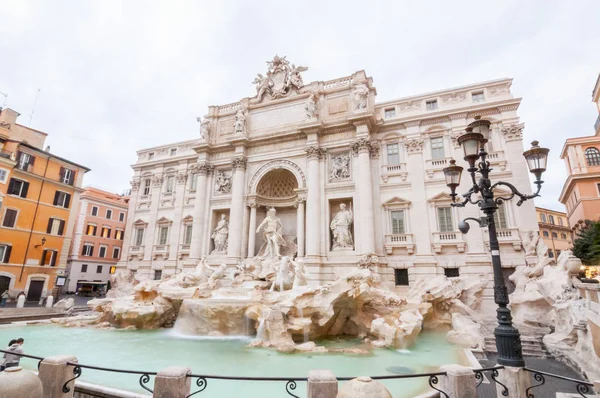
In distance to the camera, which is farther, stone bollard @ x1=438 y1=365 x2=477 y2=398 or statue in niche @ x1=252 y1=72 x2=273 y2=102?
statue in niche @ x1=252 y1=72 x2=273 y2=102

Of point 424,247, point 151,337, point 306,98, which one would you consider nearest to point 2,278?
point 151,337

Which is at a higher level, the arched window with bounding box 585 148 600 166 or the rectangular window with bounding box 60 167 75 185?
the arched window with bounding box 585 148 600 166

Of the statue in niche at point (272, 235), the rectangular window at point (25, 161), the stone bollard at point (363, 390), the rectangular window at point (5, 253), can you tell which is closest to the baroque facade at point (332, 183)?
the statue in niche at point (272, 235)

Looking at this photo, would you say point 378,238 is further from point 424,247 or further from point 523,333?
point 523,333

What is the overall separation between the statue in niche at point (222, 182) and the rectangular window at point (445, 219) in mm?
14226

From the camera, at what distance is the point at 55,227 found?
2327 cm

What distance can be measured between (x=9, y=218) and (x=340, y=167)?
74.0 feet

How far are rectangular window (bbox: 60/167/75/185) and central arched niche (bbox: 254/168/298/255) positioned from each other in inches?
619

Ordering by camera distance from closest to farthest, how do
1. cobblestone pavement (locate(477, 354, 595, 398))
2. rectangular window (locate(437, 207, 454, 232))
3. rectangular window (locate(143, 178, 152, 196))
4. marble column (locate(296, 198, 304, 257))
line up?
cobblestone pavement (locate(477, 354, 595, 398)) < rectangular window (locate(437, 207, 454, 232)) < marble column (locate(296, 198, 304, 257)) < rectangular window (locate(143, 178, 152, 196))

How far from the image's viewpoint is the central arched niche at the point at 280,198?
69.9 feet

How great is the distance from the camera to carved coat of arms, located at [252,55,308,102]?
22.2 meters

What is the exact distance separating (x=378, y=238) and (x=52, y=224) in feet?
78.5

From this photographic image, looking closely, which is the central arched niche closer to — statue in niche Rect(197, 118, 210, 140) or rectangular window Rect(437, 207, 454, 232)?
statue in niche Rect(197, 118, 210, 140)

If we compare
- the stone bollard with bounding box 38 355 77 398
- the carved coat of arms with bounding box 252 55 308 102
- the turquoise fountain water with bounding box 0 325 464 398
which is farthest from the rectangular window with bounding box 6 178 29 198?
the stone bollard with bounding box 38 355 77 398
